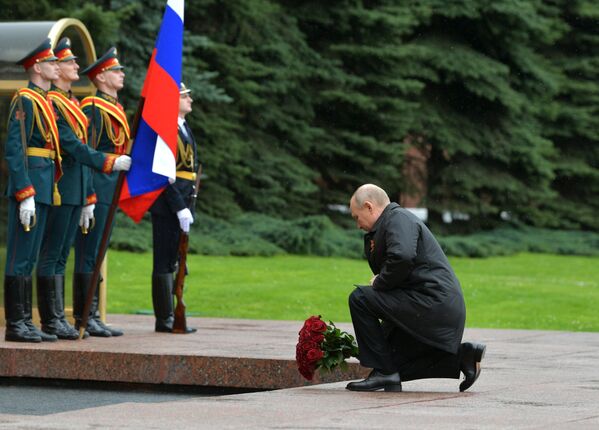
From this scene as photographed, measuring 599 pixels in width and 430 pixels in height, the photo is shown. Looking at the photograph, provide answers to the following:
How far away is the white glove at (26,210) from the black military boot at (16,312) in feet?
1.62

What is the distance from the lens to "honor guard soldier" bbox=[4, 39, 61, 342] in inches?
398

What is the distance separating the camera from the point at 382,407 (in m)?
6.95

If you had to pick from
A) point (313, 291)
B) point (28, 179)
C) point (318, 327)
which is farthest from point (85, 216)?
point (313, 291)

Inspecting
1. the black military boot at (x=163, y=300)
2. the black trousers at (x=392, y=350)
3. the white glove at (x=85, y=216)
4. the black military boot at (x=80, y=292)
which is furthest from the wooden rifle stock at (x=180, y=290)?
the black trousers at (x=392, y=350)

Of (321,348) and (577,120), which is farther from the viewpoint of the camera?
(577,120)

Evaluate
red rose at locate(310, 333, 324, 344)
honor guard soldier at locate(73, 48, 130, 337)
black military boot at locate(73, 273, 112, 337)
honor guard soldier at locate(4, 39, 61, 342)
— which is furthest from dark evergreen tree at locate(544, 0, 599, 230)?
red rose at locate(310, 333, 324, 344)

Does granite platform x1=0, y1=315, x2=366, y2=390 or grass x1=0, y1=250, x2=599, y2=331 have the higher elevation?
granite platform x1=0, y1=315, x2=366, y2=390

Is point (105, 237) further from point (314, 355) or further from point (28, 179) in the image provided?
point (314, 355)

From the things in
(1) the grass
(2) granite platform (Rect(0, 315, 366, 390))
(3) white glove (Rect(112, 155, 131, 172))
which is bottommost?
(1) the grass

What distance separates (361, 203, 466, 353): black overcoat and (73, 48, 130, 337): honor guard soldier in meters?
3.66

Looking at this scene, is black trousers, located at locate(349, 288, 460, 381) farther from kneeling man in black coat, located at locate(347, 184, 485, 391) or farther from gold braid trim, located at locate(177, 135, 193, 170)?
gold braid trim, located at locate(177, 135, 193, 170)

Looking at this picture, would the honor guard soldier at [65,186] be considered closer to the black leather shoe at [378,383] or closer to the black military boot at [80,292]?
the black military boot at [80,292]

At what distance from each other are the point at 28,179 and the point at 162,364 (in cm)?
178

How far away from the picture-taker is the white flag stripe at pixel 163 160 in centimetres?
1049
